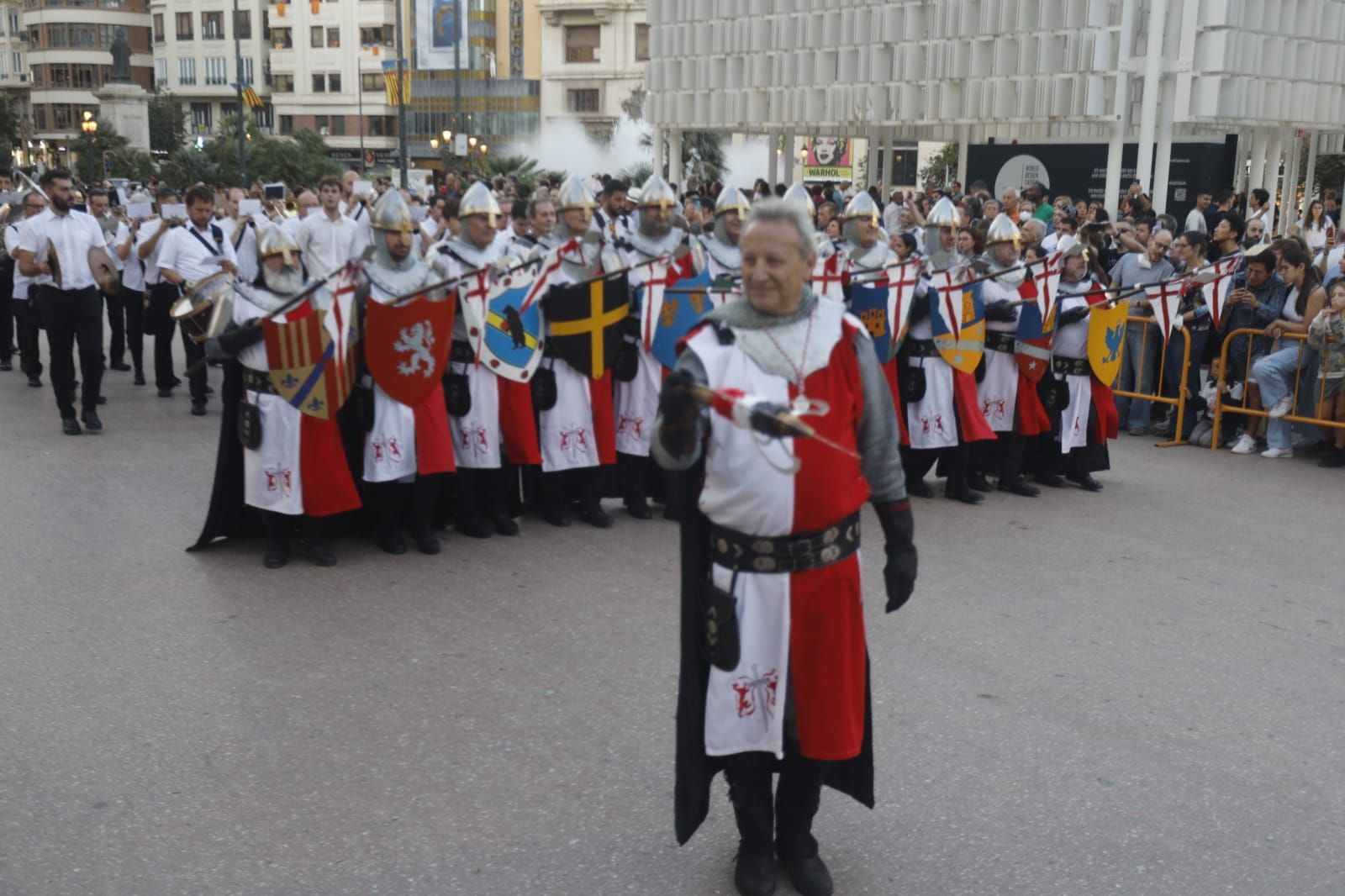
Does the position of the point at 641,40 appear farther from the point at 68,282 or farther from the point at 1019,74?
the point at 68,282

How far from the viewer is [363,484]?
7387mm

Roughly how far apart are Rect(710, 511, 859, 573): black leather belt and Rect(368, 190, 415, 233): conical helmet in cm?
402

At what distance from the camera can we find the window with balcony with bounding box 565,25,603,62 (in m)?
72.9

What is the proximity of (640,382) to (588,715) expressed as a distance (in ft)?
11.1

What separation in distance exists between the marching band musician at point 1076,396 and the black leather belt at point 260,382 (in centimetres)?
501

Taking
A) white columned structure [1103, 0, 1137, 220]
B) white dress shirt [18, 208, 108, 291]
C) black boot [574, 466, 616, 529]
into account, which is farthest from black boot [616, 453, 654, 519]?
white columned structure [1103, 0, 1137, 220]

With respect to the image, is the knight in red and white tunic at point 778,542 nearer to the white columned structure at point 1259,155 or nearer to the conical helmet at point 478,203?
the conical helmet at point 478,203

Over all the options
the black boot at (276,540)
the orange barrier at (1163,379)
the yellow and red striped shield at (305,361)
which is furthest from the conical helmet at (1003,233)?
the black boot at (276,540)

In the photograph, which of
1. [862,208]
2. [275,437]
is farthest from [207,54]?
[275,437]

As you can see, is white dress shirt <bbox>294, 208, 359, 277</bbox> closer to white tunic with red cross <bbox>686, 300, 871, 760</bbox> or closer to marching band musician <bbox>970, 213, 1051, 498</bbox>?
marching band musician <bbox>970, 213, 1051, 498</bbox>

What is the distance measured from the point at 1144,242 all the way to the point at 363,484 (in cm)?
832

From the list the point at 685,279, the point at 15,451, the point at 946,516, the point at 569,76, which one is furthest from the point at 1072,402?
the point at 569,76

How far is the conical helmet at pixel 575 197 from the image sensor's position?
7.98m

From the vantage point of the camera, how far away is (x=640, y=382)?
26.7 feet
